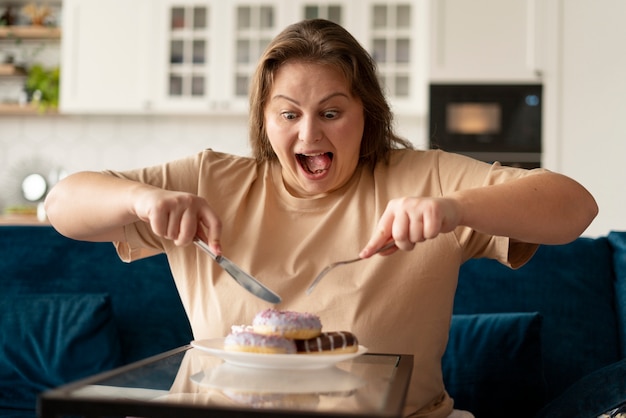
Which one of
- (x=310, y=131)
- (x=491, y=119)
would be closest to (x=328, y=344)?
(x=310, y=131)

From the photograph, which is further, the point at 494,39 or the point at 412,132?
the point at 412,132

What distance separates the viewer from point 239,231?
1539mm

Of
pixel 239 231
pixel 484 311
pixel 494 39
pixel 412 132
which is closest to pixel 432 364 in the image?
pixel 239 231

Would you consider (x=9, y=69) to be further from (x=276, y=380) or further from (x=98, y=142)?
(x=276, y=380)

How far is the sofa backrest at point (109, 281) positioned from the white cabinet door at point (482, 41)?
8.78 ft

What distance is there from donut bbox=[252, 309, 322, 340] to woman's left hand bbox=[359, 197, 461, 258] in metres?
0.18

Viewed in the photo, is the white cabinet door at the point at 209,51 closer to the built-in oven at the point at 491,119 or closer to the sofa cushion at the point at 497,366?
the built-in oven at the point at 491,119

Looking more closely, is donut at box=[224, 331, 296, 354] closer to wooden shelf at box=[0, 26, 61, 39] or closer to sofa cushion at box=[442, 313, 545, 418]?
sofa cushion at box=[442, 313, 545, 418]

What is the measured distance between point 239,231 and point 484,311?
842 mm

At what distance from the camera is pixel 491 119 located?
4461 millimetres

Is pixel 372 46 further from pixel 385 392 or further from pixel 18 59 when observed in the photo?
pixel 385 392

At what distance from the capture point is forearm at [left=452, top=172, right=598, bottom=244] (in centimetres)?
126

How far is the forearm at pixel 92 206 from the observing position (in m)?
1.37

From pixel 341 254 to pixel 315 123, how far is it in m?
0.25
